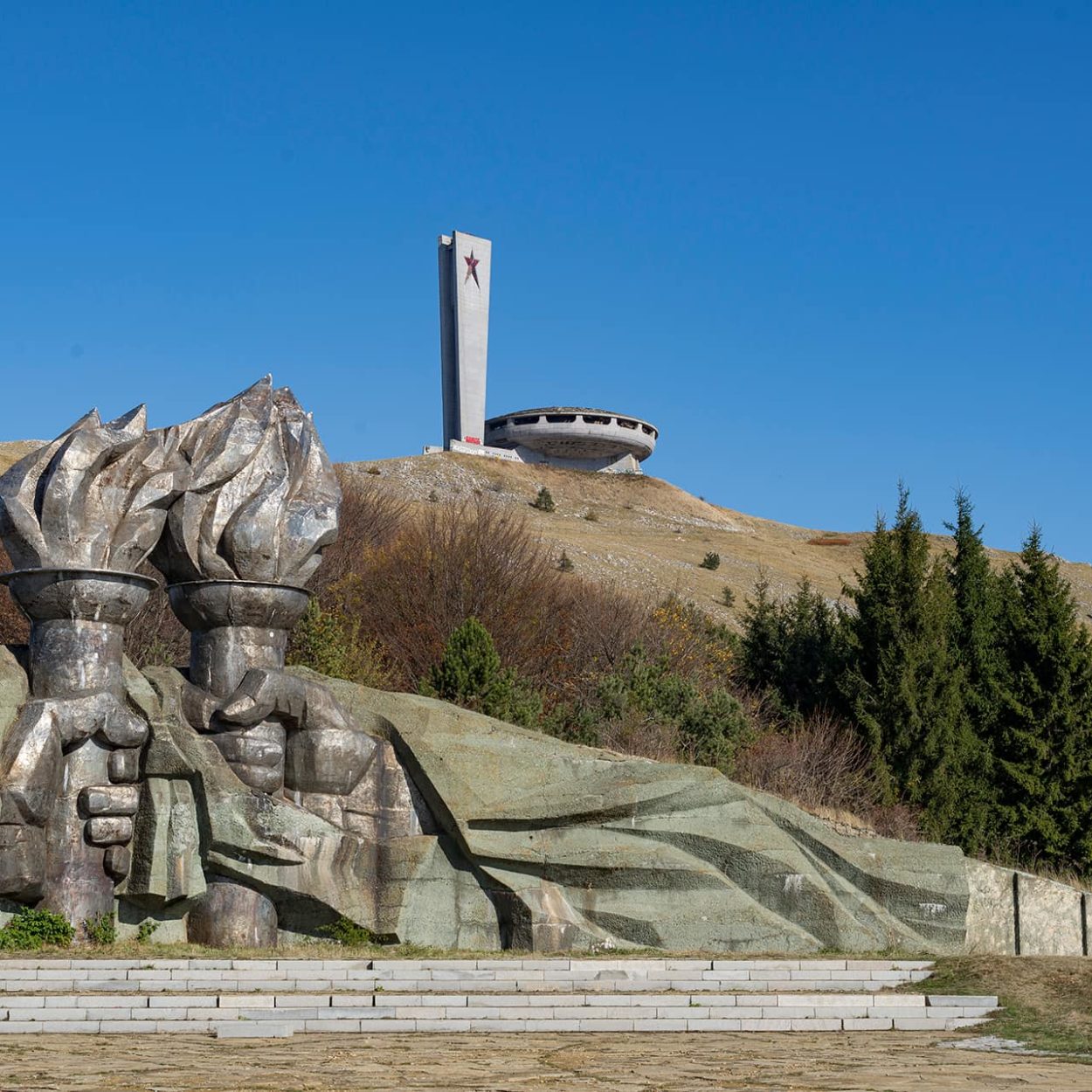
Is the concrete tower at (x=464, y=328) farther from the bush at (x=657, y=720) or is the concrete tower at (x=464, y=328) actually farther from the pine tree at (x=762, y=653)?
the bush at (x=657, y=720)

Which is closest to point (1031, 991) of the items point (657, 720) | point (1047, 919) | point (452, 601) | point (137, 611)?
point (1047, 919)

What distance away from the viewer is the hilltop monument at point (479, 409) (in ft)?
247

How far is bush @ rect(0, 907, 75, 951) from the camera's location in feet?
47.1

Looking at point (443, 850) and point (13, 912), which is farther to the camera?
point (443, 850)

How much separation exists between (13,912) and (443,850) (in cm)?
426

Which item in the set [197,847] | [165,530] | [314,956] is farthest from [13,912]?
[165,530]

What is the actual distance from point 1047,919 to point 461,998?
7.67 metres

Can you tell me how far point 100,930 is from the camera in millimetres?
14852

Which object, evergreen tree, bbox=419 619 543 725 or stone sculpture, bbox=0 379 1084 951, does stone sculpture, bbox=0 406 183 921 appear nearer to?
stone sculpture, bbox=0 379 1084 951

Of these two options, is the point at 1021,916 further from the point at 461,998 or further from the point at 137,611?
the point at 137,611

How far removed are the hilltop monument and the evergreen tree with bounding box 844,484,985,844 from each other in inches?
1899

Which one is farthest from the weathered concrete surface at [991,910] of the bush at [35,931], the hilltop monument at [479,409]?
the hilltop monument at [479,409]

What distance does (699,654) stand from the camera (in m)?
32.9

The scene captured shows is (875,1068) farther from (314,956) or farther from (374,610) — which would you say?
(374,610)
